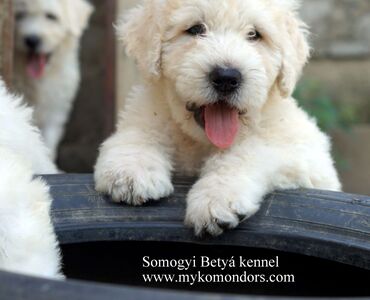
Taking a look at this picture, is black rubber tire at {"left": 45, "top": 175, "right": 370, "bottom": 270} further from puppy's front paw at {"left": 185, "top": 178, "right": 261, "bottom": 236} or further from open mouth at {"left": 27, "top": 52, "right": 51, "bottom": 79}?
open mouth at {"left": 27, "top": 52, "right": 51, "bottom": 79}

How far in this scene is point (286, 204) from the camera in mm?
3707

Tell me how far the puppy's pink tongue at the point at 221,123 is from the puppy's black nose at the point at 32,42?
4.30 meters

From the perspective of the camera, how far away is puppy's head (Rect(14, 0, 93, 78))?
8.10m

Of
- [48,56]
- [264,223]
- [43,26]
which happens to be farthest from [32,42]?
[264,223]

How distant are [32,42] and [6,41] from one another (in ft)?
6.97

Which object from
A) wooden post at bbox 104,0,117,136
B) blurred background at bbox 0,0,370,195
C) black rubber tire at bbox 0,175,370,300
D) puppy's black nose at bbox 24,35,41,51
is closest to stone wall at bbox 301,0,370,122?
blurred background at bbox 0,0,370,195

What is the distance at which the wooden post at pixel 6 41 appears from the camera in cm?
597

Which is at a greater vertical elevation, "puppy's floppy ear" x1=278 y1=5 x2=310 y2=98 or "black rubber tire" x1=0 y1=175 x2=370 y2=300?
"puppy's floppy ear" x1=278 y1=5 x2=310 y2=98

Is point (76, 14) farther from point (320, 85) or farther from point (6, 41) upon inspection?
point (320, 85)

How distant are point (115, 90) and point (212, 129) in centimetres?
427

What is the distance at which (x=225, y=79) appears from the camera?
13.3 feet

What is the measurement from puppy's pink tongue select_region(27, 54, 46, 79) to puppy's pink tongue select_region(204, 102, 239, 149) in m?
4.43

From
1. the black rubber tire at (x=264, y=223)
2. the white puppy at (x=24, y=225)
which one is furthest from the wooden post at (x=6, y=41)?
the white puppy at (x=24, y=225)

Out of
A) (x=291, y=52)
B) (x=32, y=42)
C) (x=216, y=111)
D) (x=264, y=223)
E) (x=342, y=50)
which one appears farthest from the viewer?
(x=342, y=50)
